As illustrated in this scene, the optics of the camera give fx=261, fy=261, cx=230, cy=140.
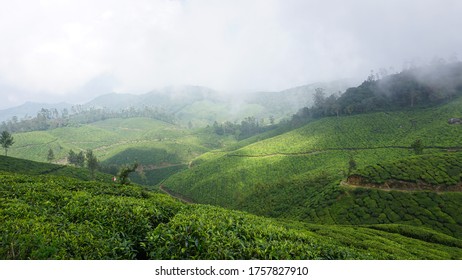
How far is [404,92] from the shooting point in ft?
443

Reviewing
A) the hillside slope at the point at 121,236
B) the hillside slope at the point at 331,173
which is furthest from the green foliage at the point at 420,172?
the hillside slope at the point at 121,236

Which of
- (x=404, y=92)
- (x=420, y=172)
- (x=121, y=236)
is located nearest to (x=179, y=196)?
(x=420, y=172)

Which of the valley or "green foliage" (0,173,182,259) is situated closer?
"green foliage" (0,173,182,259)

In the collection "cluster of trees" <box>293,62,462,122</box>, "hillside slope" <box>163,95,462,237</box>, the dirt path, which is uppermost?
"cluster of trees" <box>293,62,462,122</box>

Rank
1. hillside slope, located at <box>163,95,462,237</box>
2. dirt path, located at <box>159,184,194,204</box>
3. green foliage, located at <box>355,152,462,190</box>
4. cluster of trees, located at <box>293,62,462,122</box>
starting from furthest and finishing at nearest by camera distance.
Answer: cluster of trees, located at <box>293,62,462,122</box>, dirt path, located at <box>159,184,194,204</box>, green foliage, located at <box>355,152,462,190</box>, hillside slope, located at <box>163,95,462,237</box>

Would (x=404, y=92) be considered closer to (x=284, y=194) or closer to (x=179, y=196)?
(x=284, y=194)

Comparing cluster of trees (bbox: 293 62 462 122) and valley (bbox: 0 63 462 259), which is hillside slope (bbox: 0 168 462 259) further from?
cluster of trees (bbox: 293 62 462 122)

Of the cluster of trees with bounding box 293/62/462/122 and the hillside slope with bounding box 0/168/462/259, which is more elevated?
the cluster of trees with bounding box 293/62/462/122

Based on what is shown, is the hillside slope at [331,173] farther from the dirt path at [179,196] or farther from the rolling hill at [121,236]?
the rolling hill at [121,236]

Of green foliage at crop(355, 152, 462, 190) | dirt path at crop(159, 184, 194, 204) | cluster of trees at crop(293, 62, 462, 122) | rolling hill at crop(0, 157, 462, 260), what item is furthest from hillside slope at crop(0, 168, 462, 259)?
cluster of trees at crop(293, 62, 462, 122)

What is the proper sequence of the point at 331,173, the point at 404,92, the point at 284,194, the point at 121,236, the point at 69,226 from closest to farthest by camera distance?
1. the point at 69,226
2. the point at 121,236
3. the point at 284,194
4. the point at 331,173
5. the point at 404,92

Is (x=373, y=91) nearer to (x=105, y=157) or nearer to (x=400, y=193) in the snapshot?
(x=400, y=193)

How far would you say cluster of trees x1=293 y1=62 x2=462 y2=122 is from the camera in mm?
129875

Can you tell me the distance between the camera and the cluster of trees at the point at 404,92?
129875 millimetres
